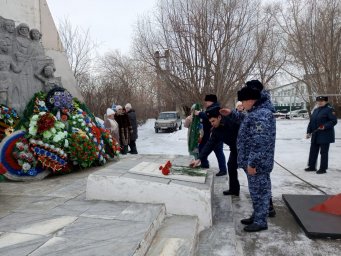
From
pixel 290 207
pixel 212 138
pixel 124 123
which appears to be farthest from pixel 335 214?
pixel 124 123

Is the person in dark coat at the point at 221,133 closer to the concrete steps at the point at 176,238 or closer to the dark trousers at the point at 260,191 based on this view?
the dark trousers at the point at 260,191

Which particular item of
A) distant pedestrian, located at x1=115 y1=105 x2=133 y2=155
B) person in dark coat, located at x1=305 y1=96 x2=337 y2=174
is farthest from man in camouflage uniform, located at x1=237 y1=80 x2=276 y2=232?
distant pedestrian, located at x1=115 y1=105 x2=133 y2=155

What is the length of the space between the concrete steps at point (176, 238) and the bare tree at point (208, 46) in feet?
38.7

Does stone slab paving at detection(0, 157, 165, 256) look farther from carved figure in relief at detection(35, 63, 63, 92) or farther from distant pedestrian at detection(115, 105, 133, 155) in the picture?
distant pedestrian at detection(115, 105, 133, 155)

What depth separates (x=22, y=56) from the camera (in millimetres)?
5875

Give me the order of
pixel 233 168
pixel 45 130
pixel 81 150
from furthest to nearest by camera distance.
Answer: pixel 81 150, pixel 45 130, pixel 233 168

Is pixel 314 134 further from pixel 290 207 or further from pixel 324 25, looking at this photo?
pixel 324 25

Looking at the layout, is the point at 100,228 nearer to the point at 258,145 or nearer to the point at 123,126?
the point at 258,145

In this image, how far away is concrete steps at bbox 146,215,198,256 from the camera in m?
2.63

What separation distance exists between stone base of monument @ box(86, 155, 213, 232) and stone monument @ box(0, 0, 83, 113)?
2.92 metres

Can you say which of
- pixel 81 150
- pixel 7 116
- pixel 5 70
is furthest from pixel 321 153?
pixel 5 70

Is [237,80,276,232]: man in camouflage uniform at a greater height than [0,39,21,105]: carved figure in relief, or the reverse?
[0,39,21,105]: carved figure in relief

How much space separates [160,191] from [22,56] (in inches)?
155

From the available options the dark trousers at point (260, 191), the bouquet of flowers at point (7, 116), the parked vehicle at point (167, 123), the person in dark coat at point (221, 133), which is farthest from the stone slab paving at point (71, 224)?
the parked vehicle at point (167, 123)
